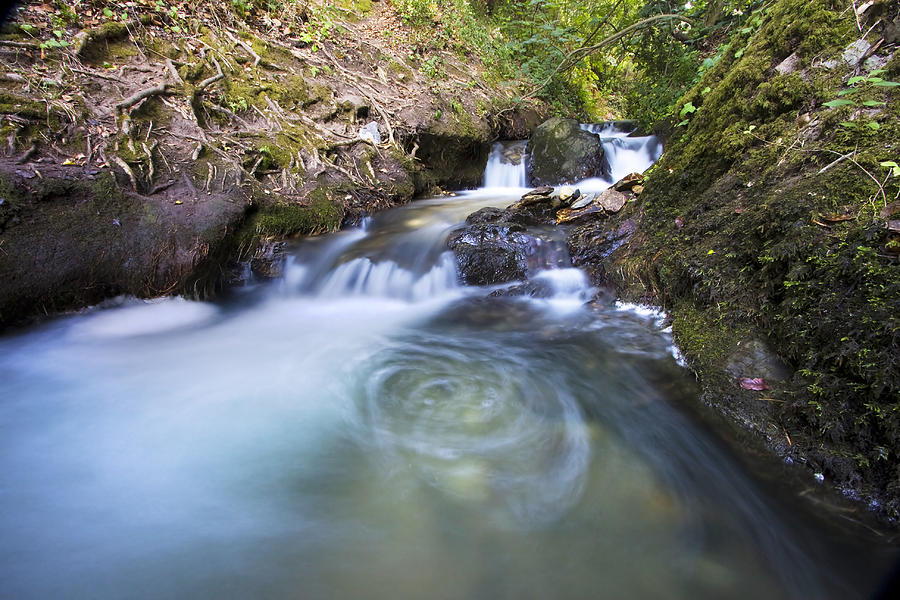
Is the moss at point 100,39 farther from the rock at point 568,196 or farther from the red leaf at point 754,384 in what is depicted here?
the red leaf at point 754,384

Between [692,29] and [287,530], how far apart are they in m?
9.12

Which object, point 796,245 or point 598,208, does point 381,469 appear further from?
point 598,208

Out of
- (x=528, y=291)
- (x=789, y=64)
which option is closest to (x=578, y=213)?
(x=528, y=291)

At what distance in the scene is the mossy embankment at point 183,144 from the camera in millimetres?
3934

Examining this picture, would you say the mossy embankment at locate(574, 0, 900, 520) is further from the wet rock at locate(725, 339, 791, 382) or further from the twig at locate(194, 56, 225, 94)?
the twig at locate(194, 56, 225, 94)

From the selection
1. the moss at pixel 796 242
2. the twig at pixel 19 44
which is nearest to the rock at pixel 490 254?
the moss at pixel 796 242

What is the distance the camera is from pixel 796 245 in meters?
2.44

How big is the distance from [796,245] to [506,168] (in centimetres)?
788

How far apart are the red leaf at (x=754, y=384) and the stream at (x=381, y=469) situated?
1.21ft

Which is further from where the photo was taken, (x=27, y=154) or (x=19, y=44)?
(x=19, y=44)

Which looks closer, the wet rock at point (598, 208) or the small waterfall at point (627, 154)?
the wet rock at point (598, 208)

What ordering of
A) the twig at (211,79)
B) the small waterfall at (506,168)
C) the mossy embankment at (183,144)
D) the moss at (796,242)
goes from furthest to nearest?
1. the small waterfall at (506,168)
2. the twig at (211,79)
3. the mossy embankment at (183,144)
4. the moss at (796,242)

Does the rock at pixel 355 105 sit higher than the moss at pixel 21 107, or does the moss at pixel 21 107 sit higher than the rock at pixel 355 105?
the rock at pixel 355 105

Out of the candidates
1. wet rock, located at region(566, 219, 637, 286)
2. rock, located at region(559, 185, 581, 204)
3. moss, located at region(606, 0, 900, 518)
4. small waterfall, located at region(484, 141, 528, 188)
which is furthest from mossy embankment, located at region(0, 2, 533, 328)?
moss, located at region(606, 0, 900, 518)
